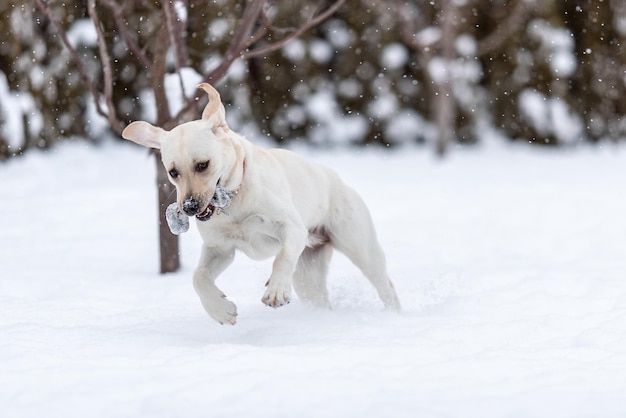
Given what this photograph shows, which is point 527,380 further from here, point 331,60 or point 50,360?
point 331,60

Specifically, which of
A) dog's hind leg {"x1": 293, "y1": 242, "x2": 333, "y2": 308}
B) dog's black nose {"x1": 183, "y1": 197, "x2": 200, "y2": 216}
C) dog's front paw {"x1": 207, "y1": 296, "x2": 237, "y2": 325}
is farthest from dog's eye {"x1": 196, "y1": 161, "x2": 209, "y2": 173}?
dog's hind leg {"x1": 293, "y1": 242, "x2": 333, "y2": 308}

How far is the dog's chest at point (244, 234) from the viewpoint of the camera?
379 cm

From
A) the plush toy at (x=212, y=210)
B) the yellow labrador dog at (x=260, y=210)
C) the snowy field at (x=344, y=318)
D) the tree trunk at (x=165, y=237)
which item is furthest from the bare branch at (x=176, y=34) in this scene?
the plush toy at (x=212, y=210)

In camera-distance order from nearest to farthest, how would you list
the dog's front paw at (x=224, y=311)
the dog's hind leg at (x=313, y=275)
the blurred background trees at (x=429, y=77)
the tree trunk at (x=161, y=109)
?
1. the dog's front paw at (x=224, y=311)
2. the dog's hind leg at (x=313, y=275)
3. the tree trunk at (x=161, y=109)
4. the blurred background trees at (x=429, y=77)

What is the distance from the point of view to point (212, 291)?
3.80 metres

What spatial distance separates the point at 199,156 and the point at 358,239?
3.99ft

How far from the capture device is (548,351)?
342 centimetres

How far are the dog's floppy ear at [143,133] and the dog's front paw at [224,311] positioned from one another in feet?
2.31

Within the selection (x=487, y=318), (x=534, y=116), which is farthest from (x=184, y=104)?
(x=534, y=116)

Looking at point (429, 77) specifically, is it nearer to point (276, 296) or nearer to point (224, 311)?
point (224, 311)

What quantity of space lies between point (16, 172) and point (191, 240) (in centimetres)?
344

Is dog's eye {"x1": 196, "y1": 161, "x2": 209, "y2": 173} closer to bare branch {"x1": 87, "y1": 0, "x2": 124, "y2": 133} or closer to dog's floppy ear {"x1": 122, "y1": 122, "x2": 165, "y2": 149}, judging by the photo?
dog's floppy ear {"x1": 122, "y1": 122, "x2": 165, "y2": 149}

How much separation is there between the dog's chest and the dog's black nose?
0.34 m

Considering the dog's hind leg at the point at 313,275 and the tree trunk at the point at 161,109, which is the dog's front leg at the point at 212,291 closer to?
the dog's hind leg at the point at 313,275
